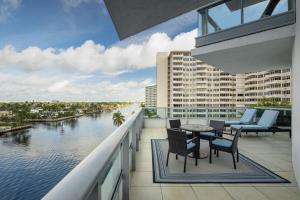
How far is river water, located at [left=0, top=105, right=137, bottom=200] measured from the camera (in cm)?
4395

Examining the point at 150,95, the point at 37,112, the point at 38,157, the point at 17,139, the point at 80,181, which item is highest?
the point at 150,95

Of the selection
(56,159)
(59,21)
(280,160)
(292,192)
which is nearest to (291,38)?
(280,160)

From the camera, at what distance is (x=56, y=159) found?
5100cm

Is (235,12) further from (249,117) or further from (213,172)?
(213,172)

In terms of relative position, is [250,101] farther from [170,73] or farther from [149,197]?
[149,197]

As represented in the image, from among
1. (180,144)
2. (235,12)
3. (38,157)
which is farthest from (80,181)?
(38,157)

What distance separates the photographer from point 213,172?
12.6ft

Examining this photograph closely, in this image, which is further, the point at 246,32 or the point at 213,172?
the point at 246,32

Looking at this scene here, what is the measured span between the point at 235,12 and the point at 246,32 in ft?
3.35

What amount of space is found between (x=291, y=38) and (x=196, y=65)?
82.5 metres

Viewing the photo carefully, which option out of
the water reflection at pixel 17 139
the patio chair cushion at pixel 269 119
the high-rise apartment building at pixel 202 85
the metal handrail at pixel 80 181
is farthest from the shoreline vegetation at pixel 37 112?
the metal handrail at pixel 80 181

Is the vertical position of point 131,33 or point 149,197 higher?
point 131,33

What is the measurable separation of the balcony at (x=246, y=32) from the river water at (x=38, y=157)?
31.7m

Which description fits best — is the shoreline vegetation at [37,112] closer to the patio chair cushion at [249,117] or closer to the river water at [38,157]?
the river water at [38,157]
